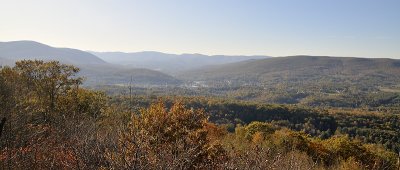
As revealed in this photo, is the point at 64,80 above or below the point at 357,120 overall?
above

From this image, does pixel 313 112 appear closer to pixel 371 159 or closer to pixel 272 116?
pixel 272 116

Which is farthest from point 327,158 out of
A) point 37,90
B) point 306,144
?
point 37,90

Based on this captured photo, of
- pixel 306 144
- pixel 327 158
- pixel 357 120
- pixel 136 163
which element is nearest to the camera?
pixel 136 163

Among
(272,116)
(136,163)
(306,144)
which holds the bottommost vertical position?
(272,116)

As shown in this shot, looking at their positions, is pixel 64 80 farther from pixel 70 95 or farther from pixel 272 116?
pixel 272 116

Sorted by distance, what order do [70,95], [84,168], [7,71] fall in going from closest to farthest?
[84,168], [7,71], [70,95]

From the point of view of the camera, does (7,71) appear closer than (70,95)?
Yes
